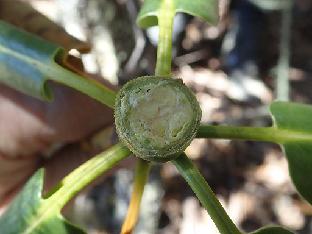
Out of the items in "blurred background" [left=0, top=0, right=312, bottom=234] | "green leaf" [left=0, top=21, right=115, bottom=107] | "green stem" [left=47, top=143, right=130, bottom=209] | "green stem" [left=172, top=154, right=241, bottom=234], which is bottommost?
"blurred background" [left=0, top=0, right=312, bottom=234]

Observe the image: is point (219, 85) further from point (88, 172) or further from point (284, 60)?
point (88, 172)

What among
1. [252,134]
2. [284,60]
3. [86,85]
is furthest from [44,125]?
[284,60]

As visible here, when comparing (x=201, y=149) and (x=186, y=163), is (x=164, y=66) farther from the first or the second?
(x=201, y=149)

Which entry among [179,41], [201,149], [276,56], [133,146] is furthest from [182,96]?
[276,56]

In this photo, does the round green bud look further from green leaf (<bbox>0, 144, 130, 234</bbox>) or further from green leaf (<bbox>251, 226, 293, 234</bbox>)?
green leaf (<bbox>251, 226, 293, 234</bbox>)

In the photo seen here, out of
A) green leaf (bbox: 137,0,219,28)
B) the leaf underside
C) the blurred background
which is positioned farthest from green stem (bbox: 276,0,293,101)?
the leaf underside

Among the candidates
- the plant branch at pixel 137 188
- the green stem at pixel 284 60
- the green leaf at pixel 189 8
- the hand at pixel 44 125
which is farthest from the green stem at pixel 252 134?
the green stem at pixel 284 60
